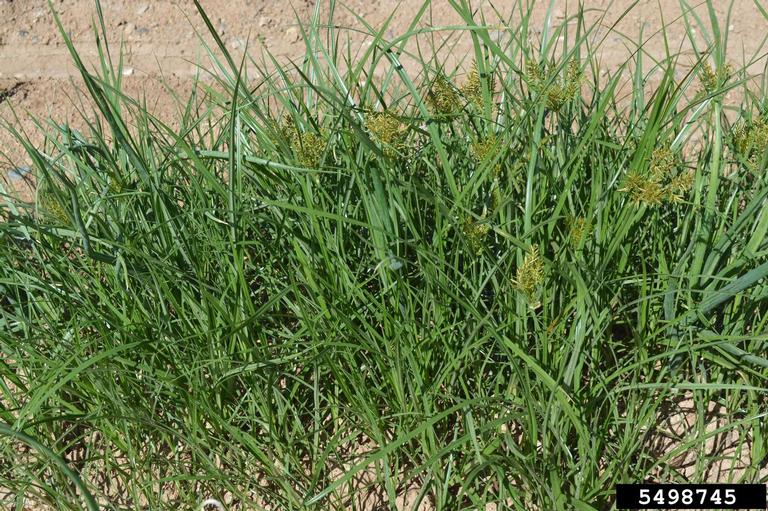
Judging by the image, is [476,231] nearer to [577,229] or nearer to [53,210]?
[577,229]

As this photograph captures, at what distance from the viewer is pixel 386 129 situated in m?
1.32

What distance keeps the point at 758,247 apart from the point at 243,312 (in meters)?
0.97

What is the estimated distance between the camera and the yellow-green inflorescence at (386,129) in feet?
4.31

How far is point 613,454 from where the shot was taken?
1.49 m

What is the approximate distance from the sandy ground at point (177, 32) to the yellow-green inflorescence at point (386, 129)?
1822 mm

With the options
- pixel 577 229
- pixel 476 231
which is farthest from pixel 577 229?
pixel 476 231

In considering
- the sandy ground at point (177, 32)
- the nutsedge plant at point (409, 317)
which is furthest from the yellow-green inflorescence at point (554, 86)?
the sandy ground at point (177, 32)

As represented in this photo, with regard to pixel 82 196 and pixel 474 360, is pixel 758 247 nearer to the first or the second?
pixel 474 360

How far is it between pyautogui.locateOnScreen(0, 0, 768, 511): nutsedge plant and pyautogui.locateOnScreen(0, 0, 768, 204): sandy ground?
1.56 meters

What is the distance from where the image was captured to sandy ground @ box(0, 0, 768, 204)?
10.3 ft

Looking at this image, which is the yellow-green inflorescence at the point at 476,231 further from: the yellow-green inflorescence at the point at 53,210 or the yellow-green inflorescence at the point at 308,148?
the yellow-green inflorescence at the point at 53,210

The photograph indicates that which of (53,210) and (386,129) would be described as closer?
(386,129)

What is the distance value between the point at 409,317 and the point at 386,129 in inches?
15.0

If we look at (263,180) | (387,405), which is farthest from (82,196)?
(387,405)
